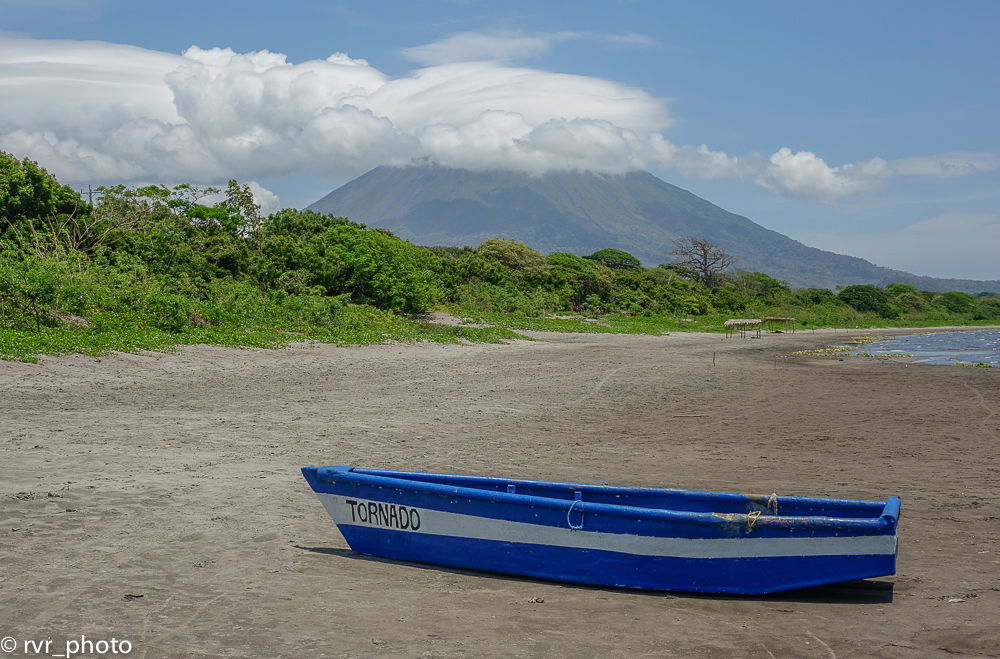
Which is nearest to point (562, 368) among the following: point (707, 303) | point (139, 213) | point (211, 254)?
point (211, 254)

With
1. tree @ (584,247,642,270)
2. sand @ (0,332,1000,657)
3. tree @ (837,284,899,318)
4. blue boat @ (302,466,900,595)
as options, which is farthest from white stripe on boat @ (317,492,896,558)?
tree @ (837,284,899,318)

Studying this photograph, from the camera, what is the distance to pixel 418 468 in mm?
10367

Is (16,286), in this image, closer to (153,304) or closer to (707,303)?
(153,304)

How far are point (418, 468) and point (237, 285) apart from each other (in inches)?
867

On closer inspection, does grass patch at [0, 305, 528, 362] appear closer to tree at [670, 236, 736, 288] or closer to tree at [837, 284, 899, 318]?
tree at [670, 236, 736, 288]

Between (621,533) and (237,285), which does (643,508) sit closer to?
(621,533)

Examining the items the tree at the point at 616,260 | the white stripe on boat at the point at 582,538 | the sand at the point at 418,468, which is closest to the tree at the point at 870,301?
the tree at the point at 616,260

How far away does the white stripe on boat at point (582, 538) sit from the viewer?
5.94m

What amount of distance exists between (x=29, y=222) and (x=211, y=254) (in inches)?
288

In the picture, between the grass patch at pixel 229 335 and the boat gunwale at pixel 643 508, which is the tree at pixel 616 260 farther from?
the boat gunwale at pixel 643 508

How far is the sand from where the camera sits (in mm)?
5273

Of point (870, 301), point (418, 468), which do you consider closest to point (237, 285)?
point (418, 468)

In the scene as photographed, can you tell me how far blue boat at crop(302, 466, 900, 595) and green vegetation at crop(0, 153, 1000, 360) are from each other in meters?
11.7

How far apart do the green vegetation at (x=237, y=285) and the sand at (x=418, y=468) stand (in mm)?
3388
